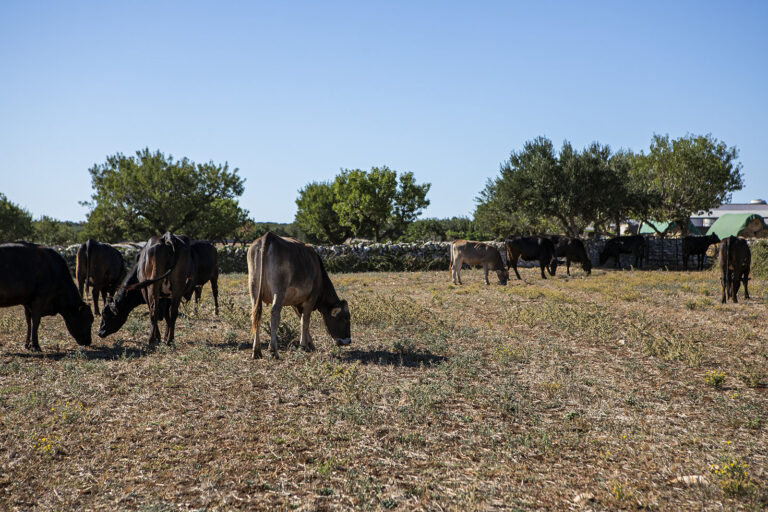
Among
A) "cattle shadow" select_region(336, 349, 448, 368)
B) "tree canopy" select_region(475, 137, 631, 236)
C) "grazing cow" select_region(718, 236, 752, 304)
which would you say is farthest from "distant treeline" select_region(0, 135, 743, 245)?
"cattle shadow" select_region(336, 349, 448, 368)

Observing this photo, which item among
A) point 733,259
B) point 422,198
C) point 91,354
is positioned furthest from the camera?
point 422,198

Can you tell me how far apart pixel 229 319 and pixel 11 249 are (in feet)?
14.8

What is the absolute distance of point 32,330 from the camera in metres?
9.09

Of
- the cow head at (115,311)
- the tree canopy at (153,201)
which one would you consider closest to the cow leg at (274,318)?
the cow head at (115,311)

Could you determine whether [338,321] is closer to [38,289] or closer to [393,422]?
[393,422]

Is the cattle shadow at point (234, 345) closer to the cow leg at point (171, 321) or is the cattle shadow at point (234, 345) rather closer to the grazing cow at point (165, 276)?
the cow leg at point (171, 321)

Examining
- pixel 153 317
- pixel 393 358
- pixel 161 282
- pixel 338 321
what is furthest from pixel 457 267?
pixel 153 317

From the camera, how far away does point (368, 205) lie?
59.0 m

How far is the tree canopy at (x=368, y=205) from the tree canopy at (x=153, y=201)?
17.1m

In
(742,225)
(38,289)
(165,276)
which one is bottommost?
(38,289)

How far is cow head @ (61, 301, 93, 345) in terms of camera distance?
9391mm

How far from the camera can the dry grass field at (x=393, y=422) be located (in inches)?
164

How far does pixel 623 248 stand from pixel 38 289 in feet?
102

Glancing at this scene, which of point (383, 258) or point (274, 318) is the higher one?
point (383, 258)
